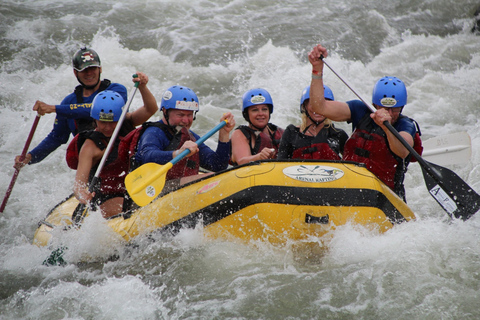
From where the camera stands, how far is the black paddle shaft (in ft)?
12.9

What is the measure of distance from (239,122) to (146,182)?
524 centimetres

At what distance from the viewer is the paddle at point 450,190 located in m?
3.94

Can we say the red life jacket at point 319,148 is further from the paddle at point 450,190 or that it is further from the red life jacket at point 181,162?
the red life jacket at point 181,162

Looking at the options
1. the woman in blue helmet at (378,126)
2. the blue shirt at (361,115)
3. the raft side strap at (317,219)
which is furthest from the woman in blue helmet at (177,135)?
the raft side strap at (317,219)

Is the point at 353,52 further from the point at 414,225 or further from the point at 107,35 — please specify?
the point at 414,225

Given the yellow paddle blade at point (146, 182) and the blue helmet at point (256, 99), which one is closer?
the yellow paddle blade at point (146, 182)

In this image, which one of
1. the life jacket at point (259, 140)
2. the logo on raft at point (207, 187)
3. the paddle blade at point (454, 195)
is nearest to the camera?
the logo on raft at point (207, 187)

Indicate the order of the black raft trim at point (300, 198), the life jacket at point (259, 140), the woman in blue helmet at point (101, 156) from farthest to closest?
the life jacket at point (259, 140), the woman in blue helmet at point (101, 156), the black raft trim at point (300, 198)

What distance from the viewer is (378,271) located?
3.77m

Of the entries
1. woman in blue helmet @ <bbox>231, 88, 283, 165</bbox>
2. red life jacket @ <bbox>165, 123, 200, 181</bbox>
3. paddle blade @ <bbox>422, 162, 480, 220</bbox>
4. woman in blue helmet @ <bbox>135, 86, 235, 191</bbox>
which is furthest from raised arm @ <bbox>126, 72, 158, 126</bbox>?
paddle blade @ <bbox>422, 162, 480, 220</bbox>

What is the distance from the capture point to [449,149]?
4.86 m

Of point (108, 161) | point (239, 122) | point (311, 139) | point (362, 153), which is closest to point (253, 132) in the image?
point (311, 139)

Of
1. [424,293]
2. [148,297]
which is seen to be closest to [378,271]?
[424,293]

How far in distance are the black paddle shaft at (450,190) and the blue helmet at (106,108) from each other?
2336 mm
